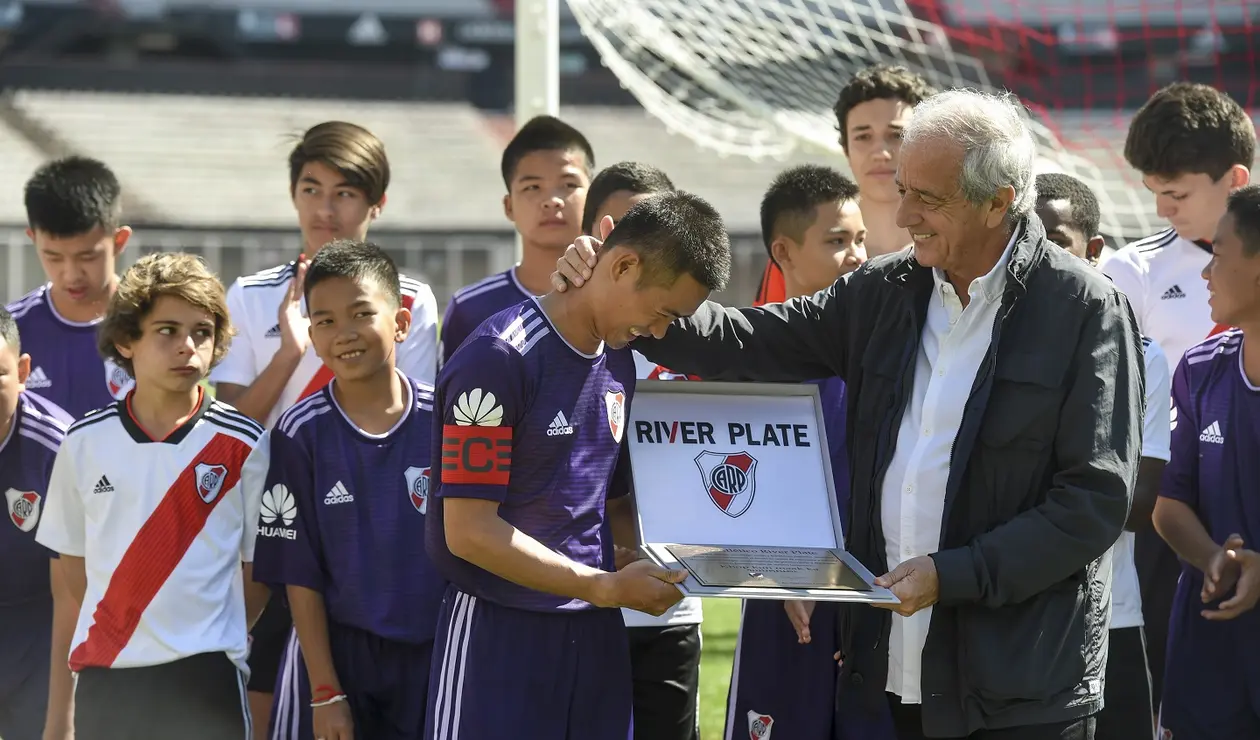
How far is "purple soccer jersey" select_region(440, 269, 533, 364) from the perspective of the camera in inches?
157

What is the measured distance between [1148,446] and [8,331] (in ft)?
10.2

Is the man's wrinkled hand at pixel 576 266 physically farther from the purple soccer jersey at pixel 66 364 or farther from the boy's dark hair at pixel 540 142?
the purple soccer jersey at pixel 66 364

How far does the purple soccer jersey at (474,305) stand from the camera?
3.99 metres

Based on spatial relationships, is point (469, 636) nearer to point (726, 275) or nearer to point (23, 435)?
point (726, 275)

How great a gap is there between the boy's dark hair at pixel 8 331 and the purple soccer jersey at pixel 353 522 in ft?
3.19

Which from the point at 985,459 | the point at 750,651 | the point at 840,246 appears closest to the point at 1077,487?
the point at 985,459

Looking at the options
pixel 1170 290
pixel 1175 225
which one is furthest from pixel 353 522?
pixel 1175 225

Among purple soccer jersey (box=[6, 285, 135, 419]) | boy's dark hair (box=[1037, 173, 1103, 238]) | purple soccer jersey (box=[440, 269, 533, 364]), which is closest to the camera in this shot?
boy's dark hair (box=[1037, 173, 1103, 238])

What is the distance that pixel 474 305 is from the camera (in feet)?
13.2

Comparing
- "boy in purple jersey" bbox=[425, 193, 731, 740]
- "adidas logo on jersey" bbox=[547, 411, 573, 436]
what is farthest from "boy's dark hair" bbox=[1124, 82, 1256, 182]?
"adidas logo on jersey" bbox=[547, 411, 573, 436]

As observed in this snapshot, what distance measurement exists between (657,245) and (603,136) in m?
23.5

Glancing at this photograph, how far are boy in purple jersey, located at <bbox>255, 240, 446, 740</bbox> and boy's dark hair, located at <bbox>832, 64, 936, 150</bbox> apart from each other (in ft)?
5.74

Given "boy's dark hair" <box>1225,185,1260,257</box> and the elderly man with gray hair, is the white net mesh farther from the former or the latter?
the elderly man with gray hair

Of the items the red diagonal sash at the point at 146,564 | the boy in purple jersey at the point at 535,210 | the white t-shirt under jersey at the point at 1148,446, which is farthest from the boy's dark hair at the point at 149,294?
the white t-shirt under jersey at the point at 1148,446
